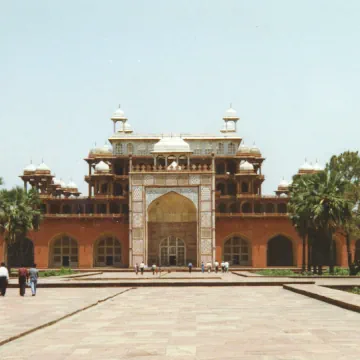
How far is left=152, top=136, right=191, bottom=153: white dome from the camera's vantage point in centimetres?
6041

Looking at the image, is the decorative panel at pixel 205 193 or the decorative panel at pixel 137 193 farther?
the decorative panel at pixel 137 193

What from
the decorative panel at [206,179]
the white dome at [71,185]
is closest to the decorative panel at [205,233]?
the decorative panel at [206,179]

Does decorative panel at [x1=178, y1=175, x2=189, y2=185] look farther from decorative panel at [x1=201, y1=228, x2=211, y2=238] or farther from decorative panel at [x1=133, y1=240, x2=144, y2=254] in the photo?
decorative panel at [x1=133, y1=240, x2=144, y2=254]

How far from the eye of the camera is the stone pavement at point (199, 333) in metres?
11.5

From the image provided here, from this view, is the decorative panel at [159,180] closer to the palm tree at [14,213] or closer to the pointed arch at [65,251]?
the pointed arch at [65,251]

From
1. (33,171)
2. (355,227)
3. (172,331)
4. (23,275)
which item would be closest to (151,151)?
(33,171)

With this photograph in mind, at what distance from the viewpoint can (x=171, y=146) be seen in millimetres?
60844

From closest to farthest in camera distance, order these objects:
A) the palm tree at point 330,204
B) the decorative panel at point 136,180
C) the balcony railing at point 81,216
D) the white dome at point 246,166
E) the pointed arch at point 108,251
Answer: the palm tree at point 330,204
the decorative panel at point 136,180
the balcony railing at point 81,216
the pointed arch at point 108,251
the white dome at point 246,166

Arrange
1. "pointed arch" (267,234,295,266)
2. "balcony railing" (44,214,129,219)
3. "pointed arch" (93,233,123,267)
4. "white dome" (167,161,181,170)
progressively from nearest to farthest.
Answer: "white dome" (167,161,181,170), "balcony railing" (44,214,129,219), "pointed arch" (93,233,123,267), "pointed arch" (267,234,295,266)

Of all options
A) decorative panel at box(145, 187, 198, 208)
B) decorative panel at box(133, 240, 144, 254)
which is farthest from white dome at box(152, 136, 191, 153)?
decorative panel at box(133, 240, 144, 254)

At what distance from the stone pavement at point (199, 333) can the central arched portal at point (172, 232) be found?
38999 mm

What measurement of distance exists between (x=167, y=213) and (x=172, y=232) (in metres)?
1.58

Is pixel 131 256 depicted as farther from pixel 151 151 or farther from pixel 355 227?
pixel 355 227

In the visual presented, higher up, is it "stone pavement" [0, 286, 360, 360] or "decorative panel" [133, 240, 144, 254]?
"decorative panel" [133, 240, 144, 254]
